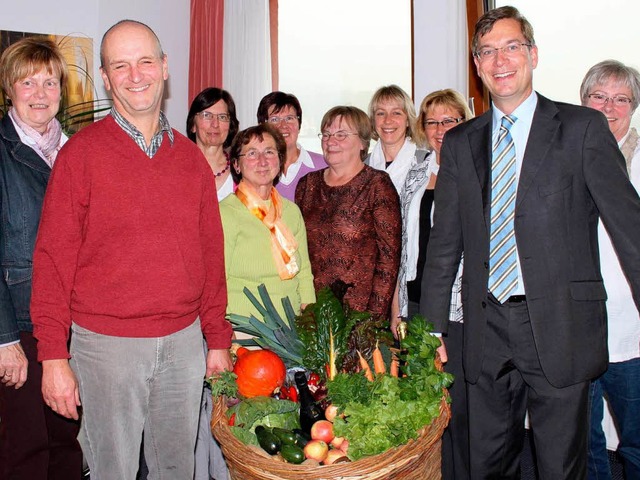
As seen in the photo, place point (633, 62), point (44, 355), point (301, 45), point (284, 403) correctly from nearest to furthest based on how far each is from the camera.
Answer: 1. point (44, 355)
2. point (284, 403)
3. point (633, 62)
4. point (301, 45)

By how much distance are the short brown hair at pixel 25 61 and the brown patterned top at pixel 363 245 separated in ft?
4.28

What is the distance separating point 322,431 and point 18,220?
4.03 feet

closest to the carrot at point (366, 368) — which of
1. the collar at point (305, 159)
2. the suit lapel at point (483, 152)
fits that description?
the suit lapel at point (483, 152)

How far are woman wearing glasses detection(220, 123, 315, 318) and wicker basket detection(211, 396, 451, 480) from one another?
83cm

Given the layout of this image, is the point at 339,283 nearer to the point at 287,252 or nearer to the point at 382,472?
the point at 287,252

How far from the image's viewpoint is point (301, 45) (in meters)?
5.61

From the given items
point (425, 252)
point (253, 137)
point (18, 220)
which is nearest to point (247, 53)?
point (253, 137)

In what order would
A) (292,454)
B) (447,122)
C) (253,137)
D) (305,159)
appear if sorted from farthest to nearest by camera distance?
(305,159), (447,122), (253,137), (292,454)

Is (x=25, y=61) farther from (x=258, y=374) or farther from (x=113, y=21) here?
(x=113, y=21)

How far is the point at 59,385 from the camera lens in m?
1.80

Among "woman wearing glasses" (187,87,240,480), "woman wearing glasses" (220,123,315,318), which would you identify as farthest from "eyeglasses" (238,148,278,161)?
"woman wearing glasses" (187,87,240,480)

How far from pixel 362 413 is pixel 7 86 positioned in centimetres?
171

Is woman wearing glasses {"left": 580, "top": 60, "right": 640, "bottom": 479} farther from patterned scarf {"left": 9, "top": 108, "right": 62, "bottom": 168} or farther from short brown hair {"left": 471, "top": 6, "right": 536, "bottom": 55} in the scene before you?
patterned scarf {"left": 9, "top": 108, "right": 62, "bottom": 168}

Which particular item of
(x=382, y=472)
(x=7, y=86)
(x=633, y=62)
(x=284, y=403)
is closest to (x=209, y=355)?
(x=284, y=403)
